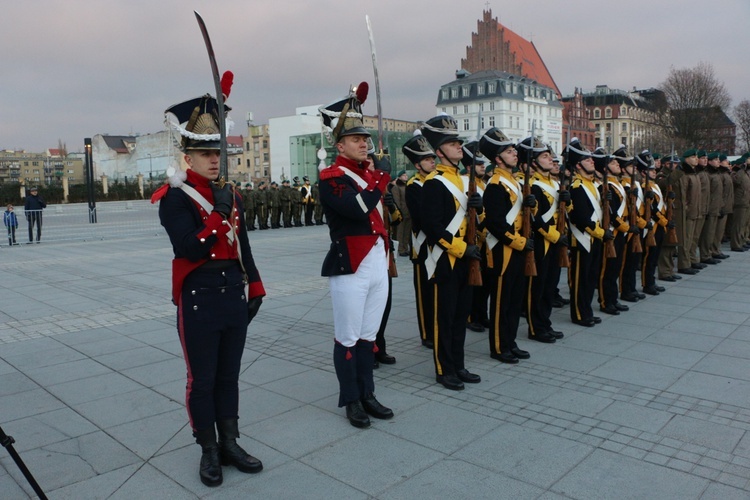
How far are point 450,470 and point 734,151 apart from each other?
55695mm

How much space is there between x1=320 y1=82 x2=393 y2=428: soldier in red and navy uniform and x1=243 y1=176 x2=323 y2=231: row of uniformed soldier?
20.0 meters

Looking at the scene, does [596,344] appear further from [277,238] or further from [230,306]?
[277,238]

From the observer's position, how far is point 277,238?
2034 cm

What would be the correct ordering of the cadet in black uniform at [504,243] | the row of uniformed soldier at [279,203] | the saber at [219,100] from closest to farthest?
the saber at [219,100], the cadet in black uniform at [504,243], the row of uniformed soldier at [279,203]

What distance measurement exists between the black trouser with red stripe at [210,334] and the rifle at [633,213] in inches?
245

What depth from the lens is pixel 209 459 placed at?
3732mm

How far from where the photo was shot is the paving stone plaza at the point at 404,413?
362 cm

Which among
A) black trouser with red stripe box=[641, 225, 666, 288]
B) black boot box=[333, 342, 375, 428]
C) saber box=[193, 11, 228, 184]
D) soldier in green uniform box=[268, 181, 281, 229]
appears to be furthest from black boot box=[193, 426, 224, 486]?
soldier in green uniform box=[268, 181, 281, 229]

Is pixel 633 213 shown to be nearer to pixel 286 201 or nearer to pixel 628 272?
pixel 628 272

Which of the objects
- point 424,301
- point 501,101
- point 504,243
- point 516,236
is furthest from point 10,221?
point 501,101

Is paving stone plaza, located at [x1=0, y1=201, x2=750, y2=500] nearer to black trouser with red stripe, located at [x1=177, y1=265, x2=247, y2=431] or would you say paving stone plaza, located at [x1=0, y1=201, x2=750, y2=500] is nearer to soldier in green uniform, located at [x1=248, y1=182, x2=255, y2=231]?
black trouser with red stripe, located at [x1=177, y1=265, x2=247, y2=431]

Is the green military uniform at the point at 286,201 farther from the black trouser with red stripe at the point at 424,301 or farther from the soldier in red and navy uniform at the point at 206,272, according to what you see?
the soldier in red and navy uniform at the point at 206,272

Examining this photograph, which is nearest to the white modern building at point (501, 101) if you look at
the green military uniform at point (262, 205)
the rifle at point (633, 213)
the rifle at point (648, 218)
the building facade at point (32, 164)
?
the building facade at point (32, 164)

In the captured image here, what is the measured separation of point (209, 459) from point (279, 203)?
2215 centimetres
